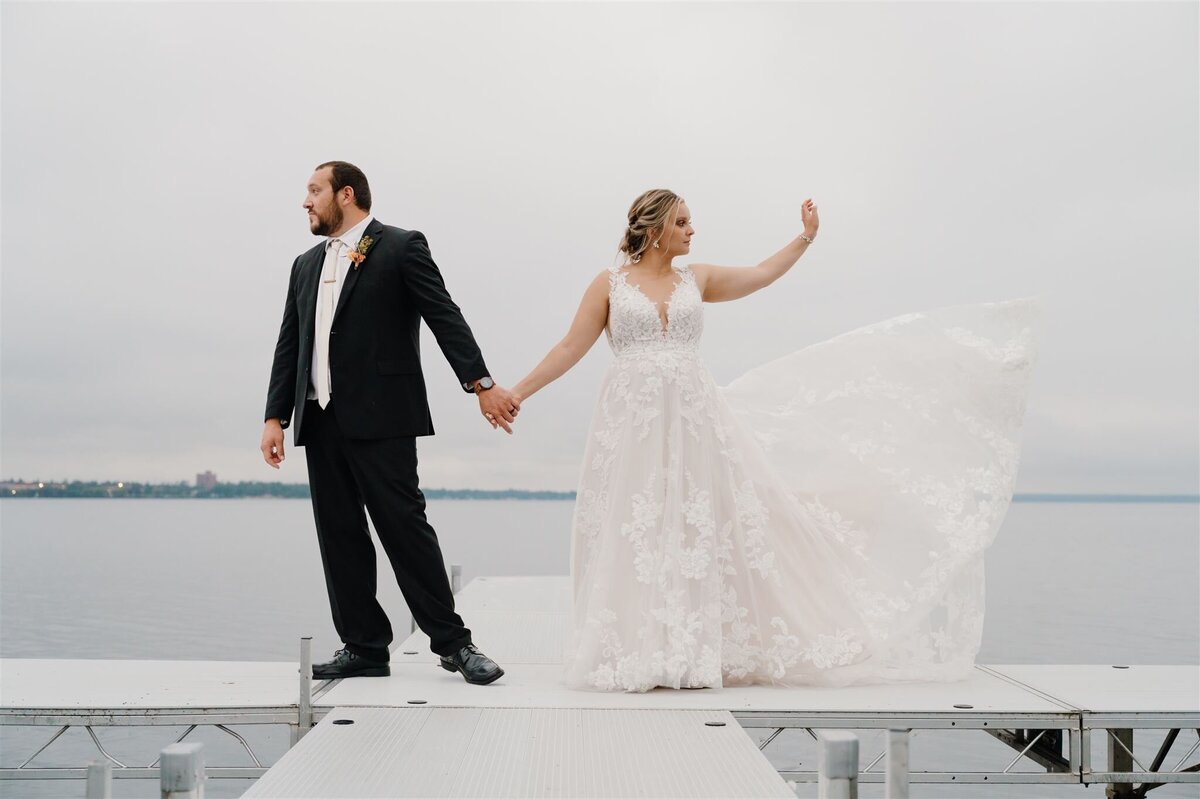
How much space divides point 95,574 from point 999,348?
64.3 feet

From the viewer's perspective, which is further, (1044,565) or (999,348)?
(1044,565)

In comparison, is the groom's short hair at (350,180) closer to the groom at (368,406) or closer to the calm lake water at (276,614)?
the groom at (368,406)

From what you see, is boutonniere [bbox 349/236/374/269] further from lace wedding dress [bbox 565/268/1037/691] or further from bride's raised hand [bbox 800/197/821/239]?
bride's raised hand [bbox 800/197/821/239]

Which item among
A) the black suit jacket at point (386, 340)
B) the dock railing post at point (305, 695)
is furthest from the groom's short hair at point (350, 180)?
the dock railing post at point (305, 695)

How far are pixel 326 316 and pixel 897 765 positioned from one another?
8.54 feet

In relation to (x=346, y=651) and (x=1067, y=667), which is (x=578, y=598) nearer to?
(x=346, y=651)

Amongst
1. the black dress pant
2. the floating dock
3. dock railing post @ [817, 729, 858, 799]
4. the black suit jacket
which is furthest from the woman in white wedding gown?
dock railing post @ [817, 729, 858, 799]

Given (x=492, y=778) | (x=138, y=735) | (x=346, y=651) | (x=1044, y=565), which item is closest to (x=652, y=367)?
(x=346, y=651)

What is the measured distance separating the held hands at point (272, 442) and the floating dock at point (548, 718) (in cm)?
79

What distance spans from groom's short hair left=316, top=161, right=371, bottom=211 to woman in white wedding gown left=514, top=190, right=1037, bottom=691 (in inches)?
35.4

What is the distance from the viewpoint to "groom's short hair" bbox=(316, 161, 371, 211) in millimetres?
4168

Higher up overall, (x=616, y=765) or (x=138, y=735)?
(x=616, y=765)

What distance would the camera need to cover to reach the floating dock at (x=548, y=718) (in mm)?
2803

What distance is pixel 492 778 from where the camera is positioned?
2791 millimetres
